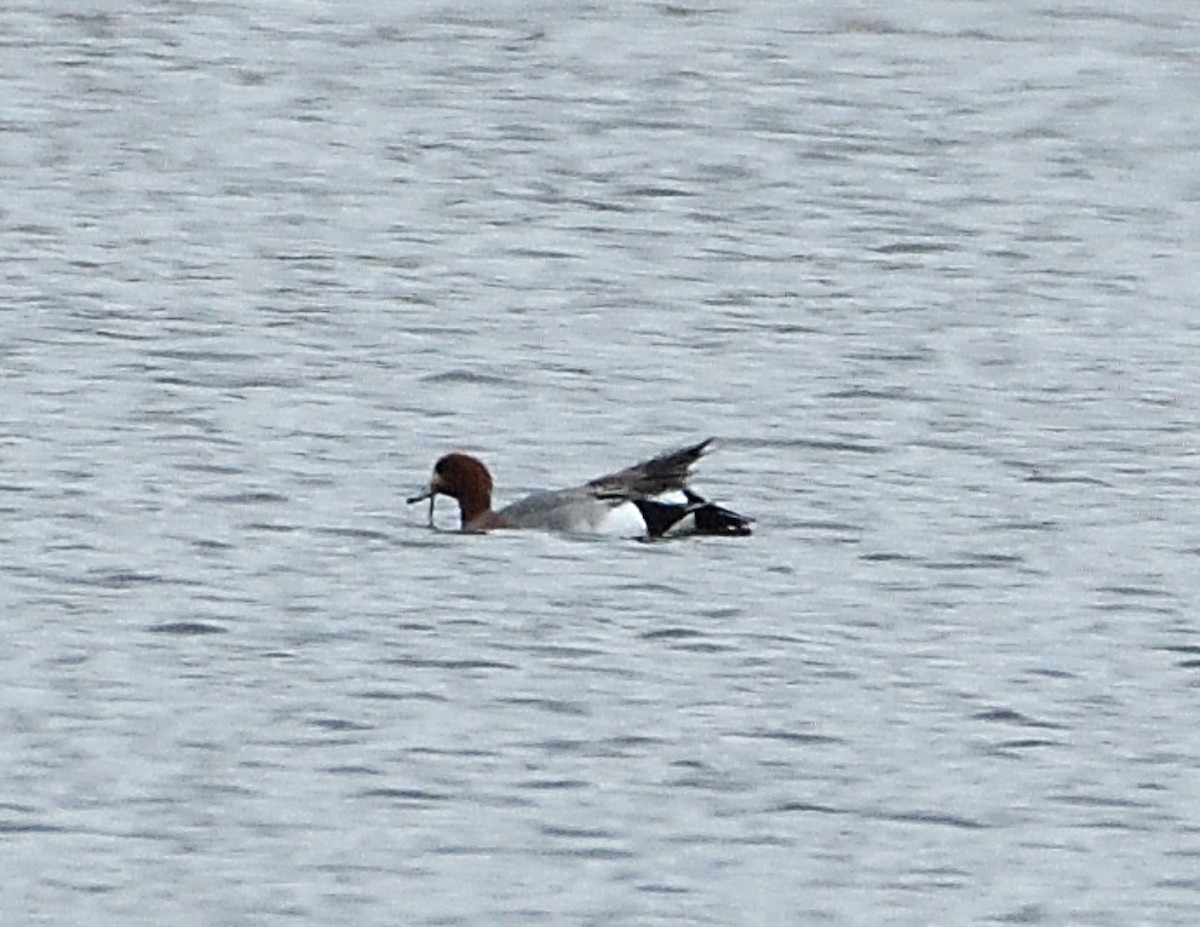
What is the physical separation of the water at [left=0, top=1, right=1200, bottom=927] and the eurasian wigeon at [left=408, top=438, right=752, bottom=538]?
5.6 inches

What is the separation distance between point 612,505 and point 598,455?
3.76 feet

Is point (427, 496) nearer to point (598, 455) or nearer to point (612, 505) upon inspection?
point (612, 505)

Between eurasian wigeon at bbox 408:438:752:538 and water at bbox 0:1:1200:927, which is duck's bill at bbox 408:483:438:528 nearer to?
eurasian wigeon at bbox 408:438:752:538

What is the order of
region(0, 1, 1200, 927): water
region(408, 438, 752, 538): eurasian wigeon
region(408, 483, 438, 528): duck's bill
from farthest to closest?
region(408, 483, 438, 528): duck's bill → region(408, 438, 752, 538): eurasian wigeon → region(0, 1, 1200, 927): water

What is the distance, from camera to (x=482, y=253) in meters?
18.2

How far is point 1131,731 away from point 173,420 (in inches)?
193

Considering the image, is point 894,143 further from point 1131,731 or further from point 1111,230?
point 1131,731

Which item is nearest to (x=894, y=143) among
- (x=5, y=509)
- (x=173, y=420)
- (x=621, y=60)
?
(x=621, y=60)

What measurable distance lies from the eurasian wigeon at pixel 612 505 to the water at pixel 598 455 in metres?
0.14

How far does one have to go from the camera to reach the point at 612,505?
13406 mm

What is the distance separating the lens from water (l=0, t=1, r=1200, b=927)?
9.94 metres

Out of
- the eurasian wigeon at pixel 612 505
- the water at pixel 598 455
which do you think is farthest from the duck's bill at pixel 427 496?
the water at pixel 598 455

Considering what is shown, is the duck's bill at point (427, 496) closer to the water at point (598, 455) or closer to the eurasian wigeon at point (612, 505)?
the eurasian wigeon at point (612, 505)

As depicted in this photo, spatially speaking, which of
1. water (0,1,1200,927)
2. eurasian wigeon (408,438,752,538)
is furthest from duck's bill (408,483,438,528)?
water (0,1,1200,927)
